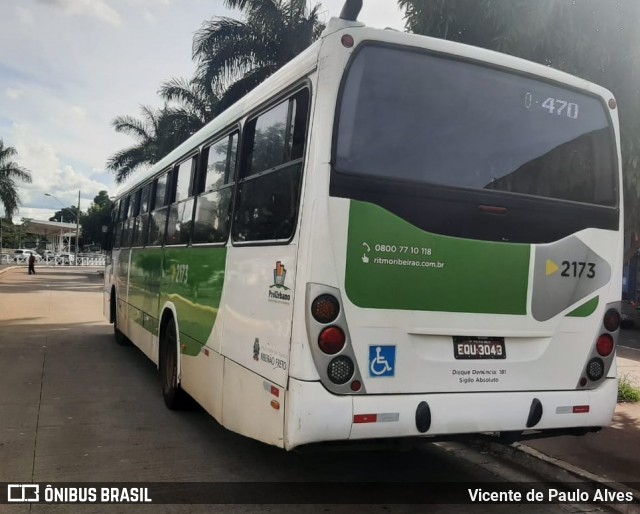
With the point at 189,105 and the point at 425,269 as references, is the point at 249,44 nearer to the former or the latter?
the point at 189,105

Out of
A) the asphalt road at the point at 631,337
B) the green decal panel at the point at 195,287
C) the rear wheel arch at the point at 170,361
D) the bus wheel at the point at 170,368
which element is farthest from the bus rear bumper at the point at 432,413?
the asphalt road at the point at 631,337

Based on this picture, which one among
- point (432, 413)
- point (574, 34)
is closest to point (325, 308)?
point (432, 413)

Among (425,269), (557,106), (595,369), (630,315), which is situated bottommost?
(595,369)

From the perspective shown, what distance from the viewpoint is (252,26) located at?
18688 mm

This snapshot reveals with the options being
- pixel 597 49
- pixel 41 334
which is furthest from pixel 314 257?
pixel 41 334

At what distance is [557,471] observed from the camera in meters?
5.25

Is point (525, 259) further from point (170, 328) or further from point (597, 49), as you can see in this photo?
point (170, 328)

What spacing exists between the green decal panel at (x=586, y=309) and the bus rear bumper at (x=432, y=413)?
1.85 ft

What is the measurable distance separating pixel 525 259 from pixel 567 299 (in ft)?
1.60

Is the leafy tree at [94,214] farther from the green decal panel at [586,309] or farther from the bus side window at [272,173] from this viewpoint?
the green decal panel at [586,309]

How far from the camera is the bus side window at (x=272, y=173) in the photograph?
4.17 m

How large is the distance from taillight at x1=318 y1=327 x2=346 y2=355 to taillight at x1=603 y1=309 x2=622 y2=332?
7.35ft

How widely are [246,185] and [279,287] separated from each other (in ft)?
3.85

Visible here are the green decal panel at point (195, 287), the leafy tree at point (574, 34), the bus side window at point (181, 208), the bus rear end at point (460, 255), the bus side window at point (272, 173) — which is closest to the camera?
the bus rear end at point (460, 255)
